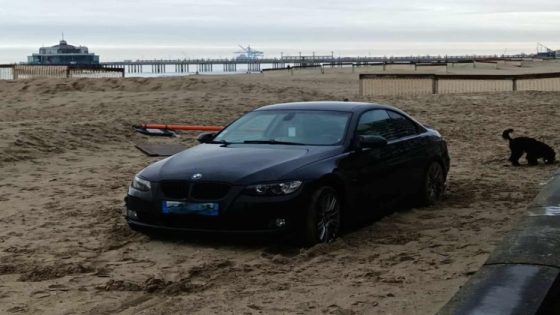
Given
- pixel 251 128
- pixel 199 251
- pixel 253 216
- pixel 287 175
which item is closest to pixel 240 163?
pixel 287 175

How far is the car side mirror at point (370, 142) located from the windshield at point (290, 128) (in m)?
0.20

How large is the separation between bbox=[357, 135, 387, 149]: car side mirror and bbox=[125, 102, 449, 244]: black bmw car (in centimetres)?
1

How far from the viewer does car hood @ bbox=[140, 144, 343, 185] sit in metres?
6.76

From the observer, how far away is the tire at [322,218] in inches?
266

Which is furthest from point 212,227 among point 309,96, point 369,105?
point 309,96

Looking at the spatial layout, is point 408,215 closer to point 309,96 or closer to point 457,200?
point 457,200

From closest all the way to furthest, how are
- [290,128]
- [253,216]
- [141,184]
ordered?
1. [253,216]
2. [141,184]
3. [290,128]

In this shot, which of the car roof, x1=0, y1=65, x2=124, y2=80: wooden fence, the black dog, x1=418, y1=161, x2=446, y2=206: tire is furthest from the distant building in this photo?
the car roof

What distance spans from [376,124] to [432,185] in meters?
1.34

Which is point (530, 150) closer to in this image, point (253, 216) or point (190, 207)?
point (253, 216)

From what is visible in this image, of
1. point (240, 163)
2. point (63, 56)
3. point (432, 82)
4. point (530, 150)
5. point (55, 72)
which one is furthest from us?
point (63, 56)

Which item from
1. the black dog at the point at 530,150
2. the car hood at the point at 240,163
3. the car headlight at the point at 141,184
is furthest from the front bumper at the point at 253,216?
the black dog at the point at 530,150

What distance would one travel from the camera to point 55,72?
36312mm

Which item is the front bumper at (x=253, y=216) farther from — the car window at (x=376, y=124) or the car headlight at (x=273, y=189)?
the car window at (x=376, y=124)
